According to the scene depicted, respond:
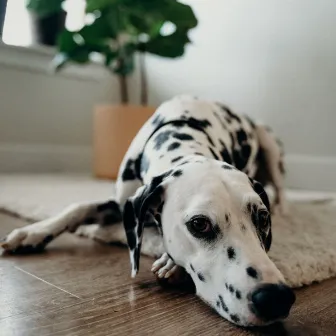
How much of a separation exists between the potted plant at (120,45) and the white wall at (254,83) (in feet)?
1.73

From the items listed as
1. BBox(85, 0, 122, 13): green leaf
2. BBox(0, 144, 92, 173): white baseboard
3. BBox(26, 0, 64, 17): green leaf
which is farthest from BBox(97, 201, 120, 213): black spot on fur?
BBox(0, 144, 92, 173): white baseboard

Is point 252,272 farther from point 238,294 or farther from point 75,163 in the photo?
point 75,163

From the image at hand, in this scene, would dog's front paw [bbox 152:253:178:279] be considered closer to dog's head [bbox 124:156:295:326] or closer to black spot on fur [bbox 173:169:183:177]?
dog's head [bbox 124:156:295:326]

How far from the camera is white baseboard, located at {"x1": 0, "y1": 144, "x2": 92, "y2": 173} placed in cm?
360

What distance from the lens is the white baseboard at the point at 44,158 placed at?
3.60m

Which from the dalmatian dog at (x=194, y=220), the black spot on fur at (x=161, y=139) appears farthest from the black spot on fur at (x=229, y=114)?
the black spot on fur at (x=161, y=139)

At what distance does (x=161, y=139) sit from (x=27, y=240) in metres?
0.50

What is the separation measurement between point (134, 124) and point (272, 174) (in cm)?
120

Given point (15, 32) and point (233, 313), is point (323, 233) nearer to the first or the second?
point (233, 313)

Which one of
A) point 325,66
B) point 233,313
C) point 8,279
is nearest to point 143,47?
point 325,66

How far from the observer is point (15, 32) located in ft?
12.0

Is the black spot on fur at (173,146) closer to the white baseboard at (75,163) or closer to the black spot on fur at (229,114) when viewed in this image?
the black spot on fur at (229,114)

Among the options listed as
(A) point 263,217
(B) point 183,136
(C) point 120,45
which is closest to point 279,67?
(C) point 120,45

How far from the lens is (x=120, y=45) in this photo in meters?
3.36
